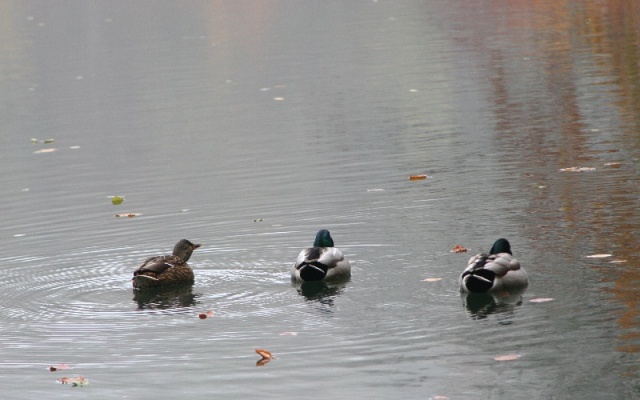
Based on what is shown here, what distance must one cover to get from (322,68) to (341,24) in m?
15.1

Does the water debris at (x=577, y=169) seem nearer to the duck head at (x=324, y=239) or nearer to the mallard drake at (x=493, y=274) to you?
the duck head at (x=324, y=239)

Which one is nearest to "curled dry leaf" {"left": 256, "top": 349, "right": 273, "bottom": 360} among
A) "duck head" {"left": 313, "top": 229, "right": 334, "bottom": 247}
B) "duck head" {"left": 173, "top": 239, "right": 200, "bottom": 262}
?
"duck head" {"left": 313, "top": 229, "right": 334, "bottom": 247}

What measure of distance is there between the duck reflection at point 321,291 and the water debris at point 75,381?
229cm

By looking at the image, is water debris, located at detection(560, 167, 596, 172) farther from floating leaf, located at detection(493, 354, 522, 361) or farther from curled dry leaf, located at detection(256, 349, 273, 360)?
curled dry leaf, located at detection(256, 349, 273, 360)

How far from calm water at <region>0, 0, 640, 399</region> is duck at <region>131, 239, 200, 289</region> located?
171 mm

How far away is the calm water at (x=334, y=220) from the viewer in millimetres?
8305

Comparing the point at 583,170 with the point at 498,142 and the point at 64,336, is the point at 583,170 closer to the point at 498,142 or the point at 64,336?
the point at 498,142

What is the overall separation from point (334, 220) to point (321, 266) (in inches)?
102

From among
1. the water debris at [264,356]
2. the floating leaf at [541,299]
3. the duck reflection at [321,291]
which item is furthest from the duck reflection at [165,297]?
the floating leaf at [541,299]

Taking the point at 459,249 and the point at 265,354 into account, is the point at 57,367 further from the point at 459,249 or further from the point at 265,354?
the point at 459,249

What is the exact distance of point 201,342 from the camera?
359 inches

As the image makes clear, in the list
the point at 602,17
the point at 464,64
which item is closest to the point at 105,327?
the point at 464,64

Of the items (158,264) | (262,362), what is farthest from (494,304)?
(158,264)

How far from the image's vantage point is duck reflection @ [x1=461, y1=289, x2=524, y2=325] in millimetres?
9383
